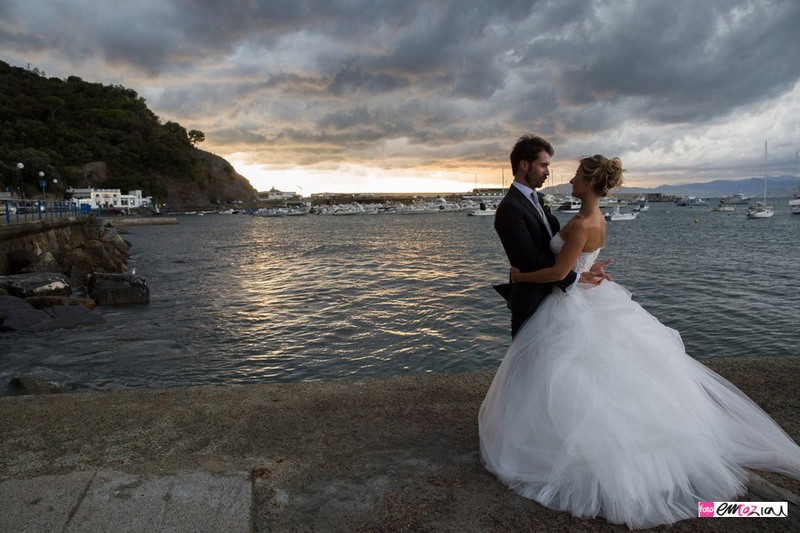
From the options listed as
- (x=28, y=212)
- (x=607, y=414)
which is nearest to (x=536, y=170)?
(x=607, y=414)

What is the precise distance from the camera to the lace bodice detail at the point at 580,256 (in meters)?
3.26

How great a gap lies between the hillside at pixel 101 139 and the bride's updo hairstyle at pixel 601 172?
95.2 m

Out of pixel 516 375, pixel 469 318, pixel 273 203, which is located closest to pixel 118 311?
pixel 469 318

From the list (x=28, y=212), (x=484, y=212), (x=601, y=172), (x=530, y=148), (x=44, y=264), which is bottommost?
(x=44, y=264)

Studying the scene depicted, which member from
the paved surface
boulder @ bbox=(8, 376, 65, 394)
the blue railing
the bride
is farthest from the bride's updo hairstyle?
the blue railing

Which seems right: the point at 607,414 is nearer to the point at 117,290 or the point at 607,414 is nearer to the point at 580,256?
the point at 580,256

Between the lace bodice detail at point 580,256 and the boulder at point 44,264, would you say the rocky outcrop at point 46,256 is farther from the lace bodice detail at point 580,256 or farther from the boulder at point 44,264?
the lace bodice detail at point 580,256

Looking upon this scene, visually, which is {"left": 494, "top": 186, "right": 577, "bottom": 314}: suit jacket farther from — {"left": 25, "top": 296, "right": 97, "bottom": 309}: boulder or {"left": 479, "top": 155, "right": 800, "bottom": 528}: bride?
{"left": 25, "top": 296, "right": 97, "bottom": 309}: boulder

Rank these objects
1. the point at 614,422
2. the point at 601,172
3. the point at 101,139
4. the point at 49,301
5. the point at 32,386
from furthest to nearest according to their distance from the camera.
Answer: the point at 101,139 < the point at 49,301 < the point at 32,386 < the point at 601,172 < the point at 614,422

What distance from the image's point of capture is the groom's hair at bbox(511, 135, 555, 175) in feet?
10.4

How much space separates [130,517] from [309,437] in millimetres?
1318

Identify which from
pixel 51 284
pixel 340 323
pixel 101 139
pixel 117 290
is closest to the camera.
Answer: pixel 340 323

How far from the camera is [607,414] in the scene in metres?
2.83

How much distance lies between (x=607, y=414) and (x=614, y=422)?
53 mm
